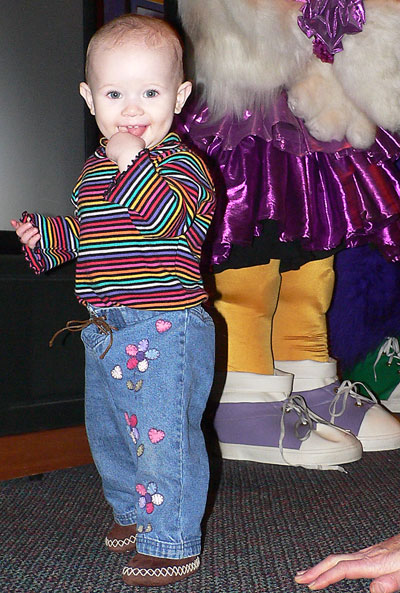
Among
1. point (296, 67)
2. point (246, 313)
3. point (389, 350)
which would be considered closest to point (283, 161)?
point (296, 67)

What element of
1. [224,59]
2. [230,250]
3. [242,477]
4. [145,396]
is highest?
[224,59]

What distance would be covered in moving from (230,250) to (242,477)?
34cm

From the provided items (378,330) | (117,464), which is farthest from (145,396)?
(378,330)

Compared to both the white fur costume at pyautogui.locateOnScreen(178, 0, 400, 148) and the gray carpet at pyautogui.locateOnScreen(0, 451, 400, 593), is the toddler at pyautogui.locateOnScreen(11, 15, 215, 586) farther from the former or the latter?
the white fur costume at pyautogui.locateOnScreen(178, 0, 400, 148)

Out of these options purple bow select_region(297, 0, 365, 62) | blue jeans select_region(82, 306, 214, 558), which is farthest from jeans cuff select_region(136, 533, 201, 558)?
purple bow select_region(297, 0, 365, 62)

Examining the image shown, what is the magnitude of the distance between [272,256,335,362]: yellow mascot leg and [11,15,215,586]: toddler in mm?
486

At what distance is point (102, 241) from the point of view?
2.41 feet

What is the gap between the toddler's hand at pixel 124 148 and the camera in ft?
2.23

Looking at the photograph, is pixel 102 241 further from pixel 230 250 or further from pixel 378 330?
pixel 378 330

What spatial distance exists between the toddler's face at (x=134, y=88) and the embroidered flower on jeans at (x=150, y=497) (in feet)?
1.16

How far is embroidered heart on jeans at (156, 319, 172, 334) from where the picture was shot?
0.73m

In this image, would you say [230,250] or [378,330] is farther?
[378,330]

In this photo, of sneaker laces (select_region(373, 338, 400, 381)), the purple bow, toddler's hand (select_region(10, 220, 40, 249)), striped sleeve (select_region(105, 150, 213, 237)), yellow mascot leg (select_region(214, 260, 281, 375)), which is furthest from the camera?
sneaker laces (select_region(373, 338, 400, 381))

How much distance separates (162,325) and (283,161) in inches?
17.9
